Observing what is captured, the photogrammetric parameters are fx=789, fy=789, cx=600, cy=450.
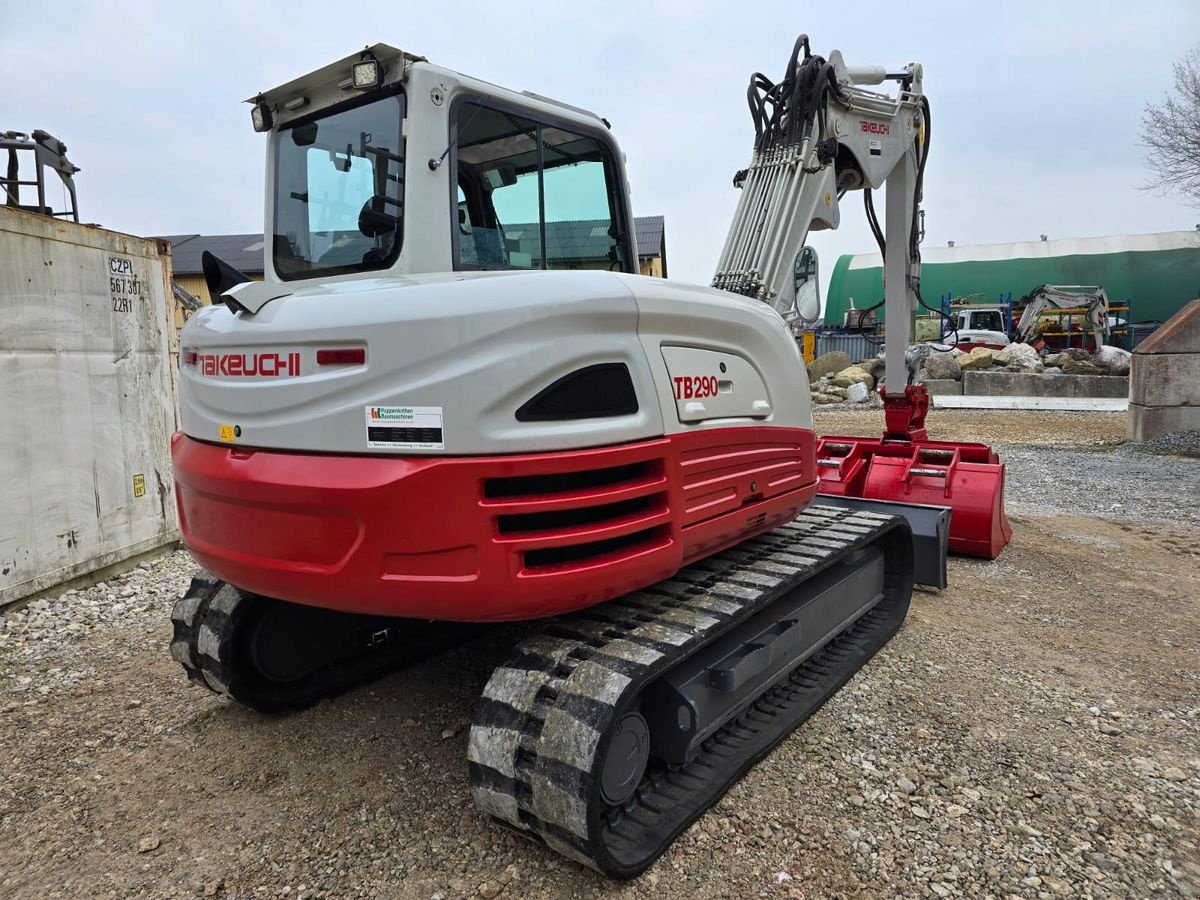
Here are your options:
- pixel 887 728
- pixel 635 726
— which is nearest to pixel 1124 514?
pixel 887 728

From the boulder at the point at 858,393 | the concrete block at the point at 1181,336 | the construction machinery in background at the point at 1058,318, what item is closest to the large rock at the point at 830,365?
the boulder at the point at 858,393

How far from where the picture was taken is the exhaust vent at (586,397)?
2.35 meters

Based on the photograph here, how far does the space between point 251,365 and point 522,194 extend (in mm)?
1208

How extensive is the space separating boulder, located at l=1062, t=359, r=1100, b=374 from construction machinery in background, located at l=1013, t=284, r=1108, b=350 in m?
6.15

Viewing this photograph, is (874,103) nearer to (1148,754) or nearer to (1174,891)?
(1148,754)

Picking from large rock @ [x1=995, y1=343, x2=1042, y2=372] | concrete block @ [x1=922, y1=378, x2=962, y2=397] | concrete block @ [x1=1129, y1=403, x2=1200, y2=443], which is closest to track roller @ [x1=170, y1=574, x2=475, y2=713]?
concrete block @ [x1=1129, y1=403, x2=1200, y2=443]

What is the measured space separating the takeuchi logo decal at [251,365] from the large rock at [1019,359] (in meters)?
19.9

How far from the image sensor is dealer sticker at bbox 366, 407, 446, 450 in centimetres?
224

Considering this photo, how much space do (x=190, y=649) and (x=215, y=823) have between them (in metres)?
0.90

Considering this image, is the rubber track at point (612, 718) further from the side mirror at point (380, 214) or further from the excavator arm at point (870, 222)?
the excavator arm at point (870, 222)

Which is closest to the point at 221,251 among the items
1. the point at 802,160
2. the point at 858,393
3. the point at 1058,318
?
the point at 858,393

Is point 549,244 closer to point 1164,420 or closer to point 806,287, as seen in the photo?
point 806,287

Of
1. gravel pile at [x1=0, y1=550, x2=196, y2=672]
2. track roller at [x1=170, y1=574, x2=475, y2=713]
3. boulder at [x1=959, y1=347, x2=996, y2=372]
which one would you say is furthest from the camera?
boulder at [x1=959, y1=347, x2=996, y2=372]

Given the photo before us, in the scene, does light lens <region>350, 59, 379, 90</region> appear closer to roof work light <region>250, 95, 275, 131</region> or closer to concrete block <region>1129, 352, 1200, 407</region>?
roof work light <region>250, 95, 275, 131</region>
